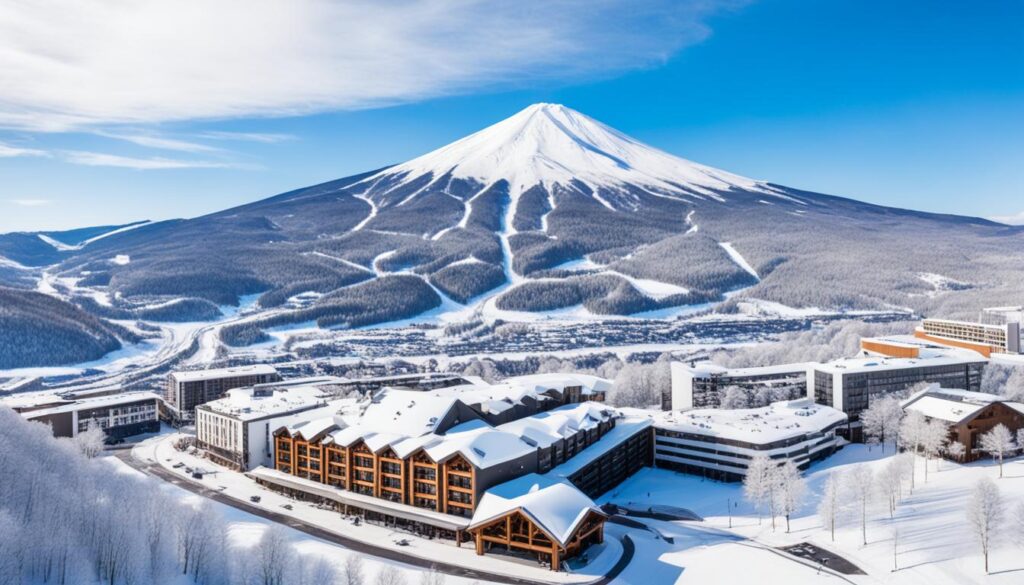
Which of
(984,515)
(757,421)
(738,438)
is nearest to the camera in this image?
(984,515)

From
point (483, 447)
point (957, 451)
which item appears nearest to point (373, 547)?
point (483, 447)

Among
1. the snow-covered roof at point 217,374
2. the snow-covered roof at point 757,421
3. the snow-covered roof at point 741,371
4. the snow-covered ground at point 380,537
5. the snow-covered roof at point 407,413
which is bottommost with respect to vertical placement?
the snow-covered ground at point 380,537

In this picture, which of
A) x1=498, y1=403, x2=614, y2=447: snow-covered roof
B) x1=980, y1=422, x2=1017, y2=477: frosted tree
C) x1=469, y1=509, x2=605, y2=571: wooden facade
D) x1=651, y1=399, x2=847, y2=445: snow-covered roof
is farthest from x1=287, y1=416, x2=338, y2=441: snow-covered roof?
x1=980, y1=422, x2=1017, y2=477: frosted tree

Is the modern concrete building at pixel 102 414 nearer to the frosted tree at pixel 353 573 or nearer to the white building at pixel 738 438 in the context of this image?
the frosted tree at pixel 353 573

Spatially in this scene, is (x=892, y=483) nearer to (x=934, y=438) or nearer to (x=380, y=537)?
(x=934, y=438)

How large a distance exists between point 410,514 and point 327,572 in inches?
449

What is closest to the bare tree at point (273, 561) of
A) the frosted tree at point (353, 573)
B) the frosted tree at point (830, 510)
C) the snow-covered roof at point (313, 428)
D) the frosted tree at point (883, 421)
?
the frosted tree at point (353, 573)

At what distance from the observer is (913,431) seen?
5359 cm

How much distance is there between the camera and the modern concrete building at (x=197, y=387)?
8369 centimetres

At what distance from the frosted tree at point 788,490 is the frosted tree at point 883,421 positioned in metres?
16.2

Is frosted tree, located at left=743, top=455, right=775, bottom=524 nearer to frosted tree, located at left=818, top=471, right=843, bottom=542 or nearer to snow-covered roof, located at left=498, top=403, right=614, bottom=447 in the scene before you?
frosted tree, located at left=818, top=471, right=843, bottom=542

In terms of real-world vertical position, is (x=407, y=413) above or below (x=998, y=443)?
above

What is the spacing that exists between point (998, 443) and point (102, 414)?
7320 centimetres

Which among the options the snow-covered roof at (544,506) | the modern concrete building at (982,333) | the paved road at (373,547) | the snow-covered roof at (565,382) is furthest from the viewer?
the modern concrete building at (982,333)
